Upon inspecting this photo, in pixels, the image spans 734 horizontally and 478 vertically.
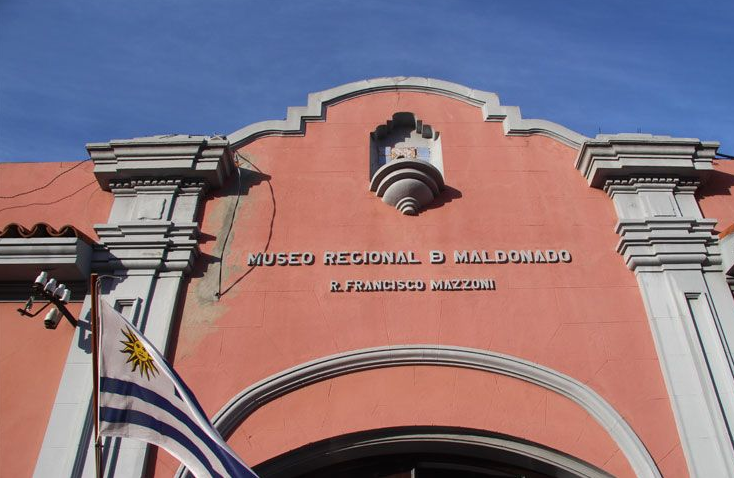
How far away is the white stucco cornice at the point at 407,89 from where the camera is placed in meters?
9.59

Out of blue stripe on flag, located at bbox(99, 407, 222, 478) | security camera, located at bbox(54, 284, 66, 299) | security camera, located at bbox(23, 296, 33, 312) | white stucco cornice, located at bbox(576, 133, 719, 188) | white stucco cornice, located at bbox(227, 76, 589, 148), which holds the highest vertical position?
A: white stucco cornice, located at bbox(227, 76, 589, 148)

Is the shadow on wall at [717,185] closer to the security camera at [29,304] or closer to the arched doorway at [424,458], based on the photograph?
the arched doorway at [424,458]

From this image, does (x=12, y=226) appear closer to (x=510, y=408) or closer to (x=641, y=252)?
(x=510, y=408)

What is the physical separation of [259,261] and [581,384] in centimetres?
368

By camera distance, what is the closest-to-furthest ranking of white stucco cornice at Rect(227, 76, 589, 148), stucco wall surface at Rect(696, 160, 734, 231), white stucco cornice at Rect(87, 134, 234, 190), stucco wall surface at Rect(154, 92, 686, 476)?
stucco wall surface at Rect(154, 92, 686, 476)
stucco wall surface at Rect(696, 160, 734, 231)
white stucco cornice at Rect(87, 134, 234, 190)
white stucco cornice at Rect(227, 76, 589, 148)

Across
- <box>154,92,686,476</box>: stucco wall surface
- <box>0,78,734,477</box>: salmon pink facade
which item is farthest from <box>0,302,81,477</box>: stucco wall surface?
<box>154,92,686,476</box>: stucco wall surface

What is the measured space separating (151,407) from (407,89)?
20.3ft

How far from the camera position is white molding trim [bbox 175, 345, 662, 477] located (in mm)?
6871

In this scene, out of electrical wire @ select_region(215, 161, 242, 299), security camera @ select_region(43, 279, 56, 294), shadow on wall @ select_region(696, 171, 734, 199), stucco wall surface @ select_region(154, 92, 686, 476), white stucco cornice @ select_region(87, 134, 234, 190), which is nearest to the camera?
stucco wall surface @ select_region(154, 92, 686, 476)

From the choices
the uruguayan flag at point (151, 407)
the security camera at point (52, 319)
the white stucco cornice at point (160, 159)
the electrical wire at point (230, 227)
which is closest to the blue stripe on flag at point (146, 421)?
the uruguayan flag at point (151, 407)

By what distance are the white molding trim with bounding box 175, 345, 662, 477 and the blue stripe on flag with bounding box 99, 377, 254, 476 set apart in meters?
1.34

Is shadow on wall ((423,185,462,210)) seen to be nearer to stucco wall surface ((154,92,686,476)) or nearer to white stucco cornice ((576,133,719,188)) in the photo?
stucco wall surface ((154,92,686,476))

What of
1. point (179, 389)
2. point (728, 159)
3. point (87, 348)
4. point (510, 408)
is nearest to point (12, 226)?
point (87, 348)

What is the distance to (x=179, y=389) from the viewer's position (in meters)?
5.55
